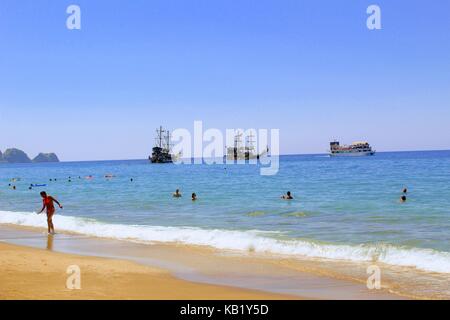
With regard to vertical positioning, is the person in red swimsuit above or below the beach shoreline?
above

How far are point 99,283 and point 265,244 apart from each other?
23.6ft

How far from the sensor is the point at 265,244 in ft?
52.3

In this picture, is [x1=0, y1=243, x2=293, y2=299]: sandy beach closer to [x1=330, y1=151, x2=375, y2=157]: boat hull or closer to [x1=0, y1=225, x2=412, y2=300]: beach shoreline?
[x1=0, y1=225, x2=412, y2=300]: beach shoreline

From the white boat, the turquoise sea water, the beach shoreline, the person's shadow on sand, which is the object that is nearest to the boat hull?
the white boat

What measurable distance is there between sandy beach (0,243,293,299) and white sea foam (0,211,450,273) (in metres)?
4.74

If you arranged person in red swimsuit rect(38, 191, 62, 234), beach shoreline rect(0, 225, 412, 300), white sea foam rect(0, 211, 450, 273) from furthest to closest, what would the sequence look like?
person in red swimsuit rect(38, 191, 62, 234) → white sea foam rect(0, 211, 450, 273) → beach shoreline rect(0, 225, 412, 300)

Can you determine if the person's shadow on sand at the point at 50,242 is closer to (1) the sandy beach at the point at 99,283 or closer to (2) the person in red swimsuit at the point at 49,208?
(2) the person in red swimsuit at the point at 49,208

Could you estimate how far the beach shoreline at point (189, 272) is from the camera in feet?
30.1

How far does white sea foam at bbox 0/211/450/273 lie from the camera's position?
13.0 m

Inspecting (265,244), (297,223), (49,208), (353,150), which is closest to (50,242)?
(49,208)

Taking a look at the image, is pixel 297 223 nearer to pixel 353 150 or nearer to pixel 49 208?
pixel 49 208

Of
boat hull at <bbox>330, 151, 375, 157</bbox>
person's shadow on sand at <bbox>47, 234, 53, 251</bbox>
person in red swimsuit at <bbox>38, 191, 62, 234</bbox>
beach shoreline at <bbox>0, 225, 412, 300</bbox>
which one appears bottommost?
person's shadow on sand at <bbox>47, 234, 53, 251</bbox>

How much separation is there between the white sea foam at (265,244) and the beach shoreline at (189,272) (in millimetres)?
1224
